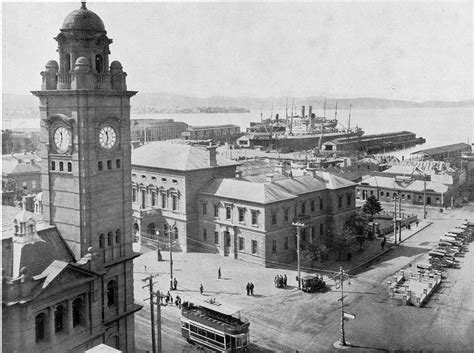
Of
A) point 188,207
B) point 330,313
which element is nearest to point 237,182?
point 188,207

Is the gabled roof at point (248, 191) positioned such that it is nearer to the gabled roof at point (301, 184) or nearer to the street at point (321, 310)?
the gabled roof at point (301, 184)

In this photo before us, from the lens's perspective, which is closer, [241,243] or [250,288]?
[250,288]

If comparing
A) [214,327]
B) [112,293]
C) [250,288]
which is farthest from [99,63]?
[250,288]

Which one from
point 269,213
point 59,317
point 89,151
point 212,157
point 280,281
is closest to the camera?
point 59,317

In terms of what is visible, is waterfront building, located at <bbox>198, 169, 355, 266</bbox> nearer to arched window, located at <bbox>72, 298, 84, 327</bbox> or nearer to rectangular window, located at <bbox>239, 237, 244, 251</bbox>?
rectangular window, located at <bbox>239, 237, 244, 251</bbox>

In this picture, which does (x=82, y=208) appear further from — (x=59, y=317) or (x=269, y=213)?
(x=269, y=213)

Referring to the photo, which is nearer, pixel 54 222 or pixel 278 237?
pixel 54 222

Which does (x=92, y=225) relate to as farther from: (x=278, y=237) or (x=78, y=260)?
(x=278, y=237)

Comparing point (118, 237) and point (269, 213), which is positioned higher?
point (118, 237)
